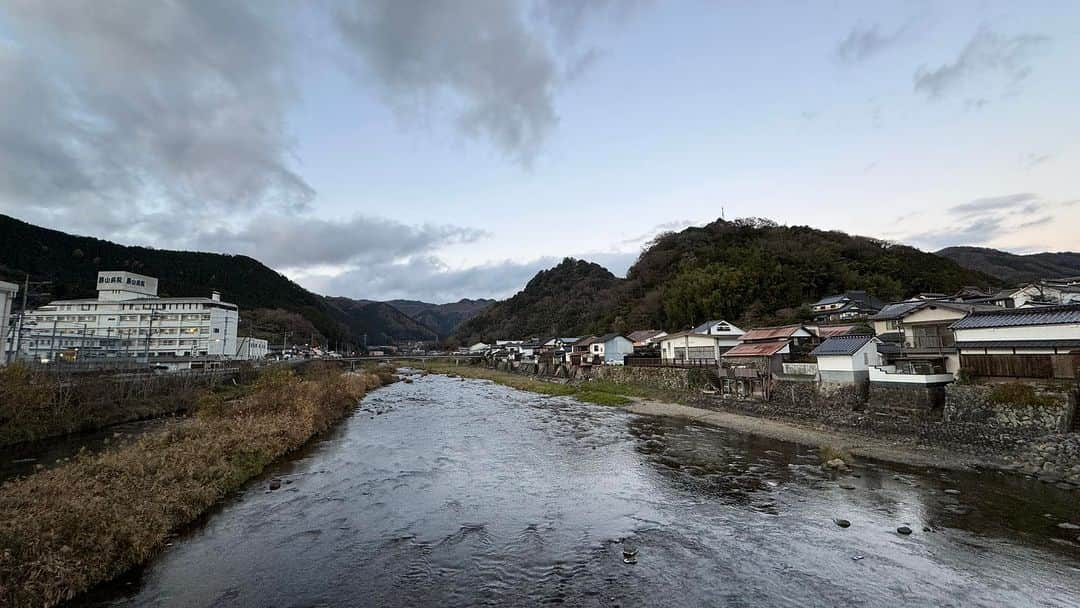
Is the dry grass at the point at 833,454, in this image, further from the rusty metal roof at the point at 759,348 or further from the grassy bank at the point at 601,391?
the grassy bank at the point at 601,391

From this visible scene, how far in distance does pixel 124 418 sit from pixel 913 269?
7389 centimetres

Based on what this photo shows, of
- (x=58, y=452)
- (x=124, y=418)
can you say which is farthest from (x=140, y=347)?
(x=58, y=452)

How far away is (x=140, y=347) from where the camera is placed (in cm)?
5431

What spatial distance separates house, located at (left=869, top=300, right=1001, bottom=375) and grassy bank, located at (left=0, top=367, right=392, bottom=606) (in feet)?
85.7

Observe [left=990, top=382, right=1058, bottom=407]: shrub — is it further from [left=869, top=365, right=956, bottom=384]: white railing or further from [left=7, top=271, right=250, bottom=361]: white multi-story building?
[left=7, top=271, right=250, bottom=361]: white multi-story building

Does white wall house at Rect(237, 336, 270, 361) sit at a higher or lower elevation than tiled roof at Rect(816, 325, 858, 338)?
lower

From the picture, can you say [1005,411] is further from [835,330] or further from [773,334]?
[835,330]

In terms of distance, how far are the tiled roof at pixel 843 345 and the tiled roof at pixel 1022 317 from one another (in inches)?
157

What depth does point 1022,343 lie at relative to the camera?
52.1 feet

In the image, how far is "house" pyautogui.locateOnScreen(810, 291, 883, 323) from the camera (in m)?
38.8

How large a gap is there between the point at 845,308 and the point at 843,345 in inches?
828

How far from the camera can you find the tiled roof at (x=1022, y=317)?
1529cm

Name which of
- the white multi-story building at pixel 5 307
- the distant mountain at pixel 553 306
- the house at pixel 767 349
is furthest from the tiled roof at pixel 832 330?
the distant mountain at pixel 553 306

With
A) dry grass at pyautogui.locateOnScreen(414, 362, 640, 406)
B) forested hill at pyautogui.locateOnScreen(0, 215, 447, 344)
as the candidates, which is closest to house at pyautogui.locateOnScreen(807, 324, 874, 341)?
dry grass at pyautogui.locateOnScreen(414, 362, 640, 406)
